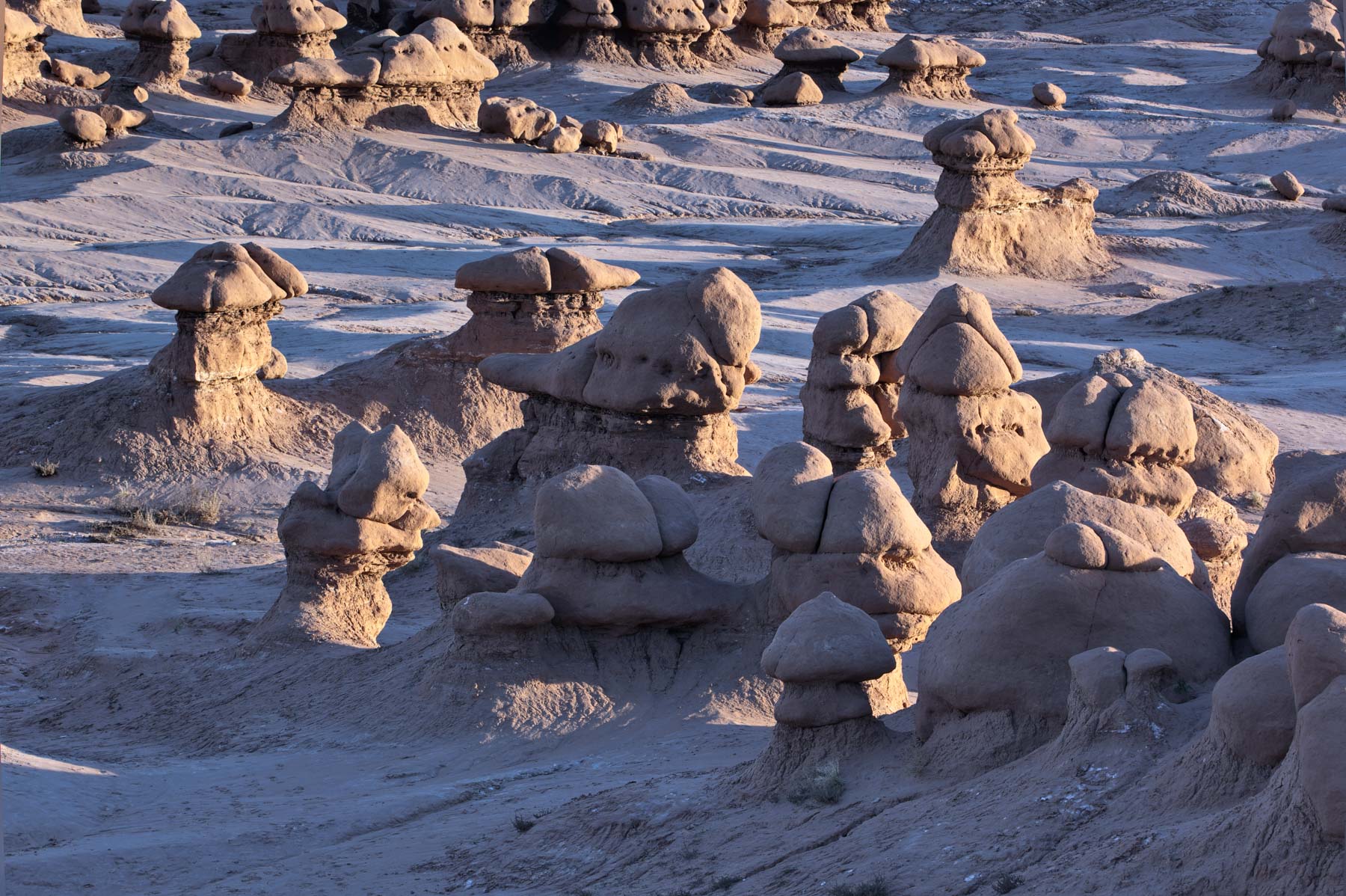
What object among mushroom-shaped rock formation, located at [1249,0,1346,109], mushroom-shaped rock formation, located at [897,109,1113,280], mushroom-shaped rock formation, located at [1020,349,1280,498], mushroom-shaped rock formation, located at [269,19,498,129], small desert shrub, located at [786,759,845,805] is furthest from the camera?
mushroom-shaped rock formation, located at [1249,0,1346,109]

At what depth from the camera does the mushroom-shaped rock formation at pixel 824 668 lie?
6.39m

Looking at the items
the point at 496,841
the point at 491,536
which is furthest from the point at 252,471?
the point at 496,841

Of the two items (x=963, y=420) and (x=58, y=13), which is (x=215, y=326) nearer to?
(x=963, y=420)

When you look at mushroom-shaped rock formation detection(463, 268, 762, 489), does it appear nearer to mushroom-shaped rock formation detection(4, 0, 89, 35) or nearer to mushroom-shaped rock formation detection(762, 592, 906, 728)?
mushroom-shaped rock formation detection(762, 592, 906, 728)

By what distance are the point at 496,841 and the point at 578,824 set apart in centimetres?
32

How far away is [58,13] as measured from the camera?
105 ft

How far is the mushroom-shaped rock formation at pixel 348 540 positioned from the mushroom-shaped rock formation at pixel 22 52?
60.4 ft

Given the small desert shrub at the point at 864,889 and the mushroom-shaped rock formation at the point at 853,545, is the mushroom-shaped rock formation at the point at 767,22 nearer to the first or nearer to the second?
the mushroom-shaped rock formation at the point at 853,545

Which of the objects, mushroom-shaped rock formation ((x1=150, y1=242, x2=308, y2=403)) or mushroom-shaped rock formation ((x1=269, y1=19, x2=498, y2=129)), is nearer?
mushroom-shaped rock formation ((x1=150, y1=242, x2=308, y2=403))

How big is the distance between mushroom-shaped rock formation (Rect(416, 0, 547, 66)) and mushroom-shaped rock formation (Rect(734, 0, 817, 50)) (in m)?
4.14

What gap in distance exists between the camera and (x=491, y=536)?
1186 cm

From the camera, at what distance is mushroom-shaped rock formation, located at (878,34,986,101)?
2981 centimetres

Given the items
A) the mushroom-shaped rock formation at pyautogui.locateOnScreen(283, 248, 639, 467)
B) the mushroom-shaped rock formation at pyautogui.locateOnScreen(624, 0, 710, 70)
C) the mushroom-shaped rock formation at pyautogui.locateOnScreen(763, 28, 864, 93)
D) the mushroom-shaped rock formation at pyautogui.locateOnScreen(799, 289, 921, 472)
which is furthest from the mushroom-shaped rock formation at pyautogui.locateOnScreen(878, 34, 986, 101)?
the mushroom-shaped rock formation at pyautogui.locateOnScreen(799, 289, 921, 472)

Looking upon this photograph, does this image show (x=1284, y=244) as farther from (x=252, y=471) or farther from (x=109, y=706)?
(x=109, y=706)
